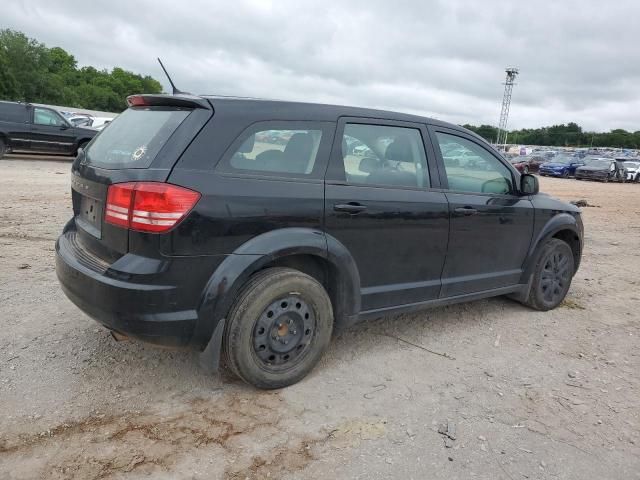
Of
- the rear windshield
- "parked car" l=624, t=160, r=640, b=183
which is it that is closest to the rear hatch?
the rear windshield

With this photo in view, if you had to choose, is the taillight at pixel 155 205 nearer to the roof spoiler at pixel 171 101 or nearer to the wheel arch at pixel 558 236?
the roof spoiler at pixel 171 101

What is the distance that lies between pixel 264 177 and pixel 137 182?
70cm

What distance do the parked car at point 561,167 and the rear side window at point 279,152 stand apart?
3063 centimetres

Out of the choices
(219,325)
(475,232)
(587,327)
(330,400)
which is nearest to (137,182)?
(219,325)

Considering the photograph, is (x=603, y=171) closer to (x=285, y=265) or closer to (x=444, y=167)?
(x=444, y=167)

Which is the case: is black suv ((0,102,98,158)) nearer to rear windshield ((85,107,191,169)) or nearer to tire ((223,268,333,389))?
rear windshield ((85,107,191,169))

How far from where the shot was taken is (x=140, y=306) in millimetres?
2723

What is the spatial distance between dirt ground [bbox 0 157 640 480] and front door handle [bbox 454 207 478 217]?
1.01 m

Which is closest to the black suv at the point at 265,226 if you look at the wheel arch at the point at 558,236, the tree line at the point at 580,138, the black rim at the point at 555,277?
the wheel arch at the point at 558,236

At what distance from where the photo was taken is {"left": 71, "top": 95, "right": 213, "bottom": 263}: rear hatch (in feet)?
9.22

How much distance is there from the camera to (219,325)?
9.57 ft

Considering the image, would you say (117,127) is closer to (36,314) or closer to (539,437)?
(36,314)

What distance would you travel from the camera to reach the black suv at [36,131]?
14.8 metres

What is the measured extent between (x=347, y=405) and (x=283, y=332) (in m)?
0.57
